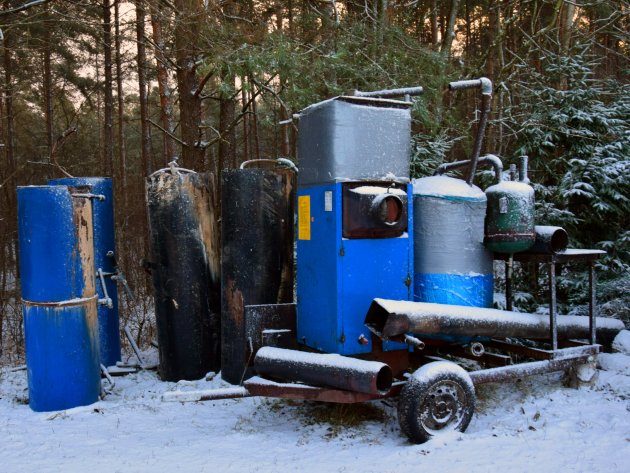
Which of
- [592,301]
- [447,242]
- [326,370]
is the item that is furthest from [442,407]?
[592,301]

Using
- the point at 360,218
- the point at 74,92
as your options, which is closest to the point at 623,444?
the point at 360,218

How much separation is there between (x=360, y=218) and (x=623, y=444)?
7.97 ft

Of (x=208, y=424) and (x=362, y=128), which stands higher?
(x=362, y=128)

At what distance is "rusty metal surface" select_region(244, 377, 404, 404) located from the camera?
13.2 feet

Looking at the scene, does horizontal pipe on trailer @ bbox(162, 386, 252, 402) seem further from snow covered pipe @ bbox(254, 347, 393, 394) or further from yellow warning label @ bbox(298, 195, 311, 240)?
yellow warning label @ bbox(298, 195, 311, 240)

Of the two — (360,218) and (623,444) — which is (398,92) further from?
(623,444)

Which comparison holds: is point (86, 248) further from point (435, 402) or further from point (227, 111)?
point (227, 111)

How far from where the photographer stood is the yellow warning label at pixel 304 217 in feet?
15.8

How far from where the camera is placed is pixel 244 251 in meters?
5.73

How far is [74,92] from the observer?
57.7 feet

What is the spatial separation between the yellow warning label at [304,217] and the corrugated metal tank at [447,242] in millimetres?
896

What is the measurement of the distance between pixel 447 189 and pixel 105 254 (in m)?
3.90

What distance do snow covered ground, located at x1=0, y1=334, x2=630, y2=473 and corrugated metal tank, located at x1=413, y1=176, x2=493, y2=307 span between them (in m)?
1.03

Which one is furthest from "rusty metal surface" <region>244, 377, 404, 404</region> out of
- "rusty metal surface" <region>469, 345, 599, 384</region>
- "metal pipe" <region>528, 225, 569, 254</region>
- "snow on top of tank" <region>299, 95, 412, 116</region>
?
"snow on top of tank" <region>299, 95, 412, 116</region>
